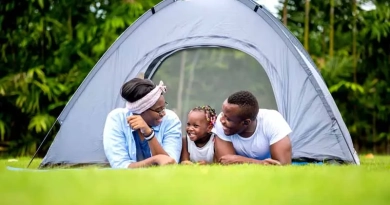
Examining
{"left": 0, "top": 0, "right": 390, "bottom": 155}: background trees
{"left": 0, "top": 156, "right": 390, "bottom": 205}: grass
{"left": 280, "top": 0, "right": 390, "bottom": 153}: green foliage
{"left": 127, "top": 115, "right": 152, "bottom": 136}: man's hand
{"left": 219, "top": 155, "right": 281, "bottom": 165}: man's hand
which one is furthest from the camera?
{"left": 280, "top": 0, "right": 390, "bottom": 153}: green foliage

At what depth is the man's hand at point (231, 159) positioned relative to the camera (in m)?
4.96

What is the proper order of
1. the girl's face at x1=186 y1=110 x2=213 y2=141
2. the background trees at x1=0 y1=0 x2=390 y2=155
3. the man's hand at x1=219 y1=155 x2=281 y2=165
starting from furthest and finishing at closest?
the background trees at x1=0 y1=0 x2=390 y2=155 → the girl's face at x1=186 y1=110 x2=213 y2=141 → the man's hand at x1=219 y1=155 x2=281 y2=165

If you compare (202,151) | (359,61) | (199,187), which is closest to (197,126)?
(202,151)

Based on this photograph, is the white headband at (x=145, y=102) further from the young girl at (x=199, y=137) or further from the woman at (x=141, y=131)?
the young girl at (x=199, y=137)

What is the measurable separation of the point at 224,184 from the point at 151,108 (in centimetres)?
177

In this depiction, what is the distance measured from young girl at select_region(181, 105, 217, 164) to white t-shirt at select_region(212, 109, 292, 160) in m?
0.12

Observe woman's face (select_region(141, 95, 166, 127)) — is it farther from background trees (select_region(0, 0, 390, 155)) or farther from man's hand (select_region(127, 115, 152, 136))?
background trees (select_region(0, 0, 390, 155))

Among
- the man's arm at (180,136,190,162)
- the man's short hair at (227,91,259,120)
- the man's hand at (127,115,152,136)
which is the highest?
the man's short hair at (227,91,259,120)

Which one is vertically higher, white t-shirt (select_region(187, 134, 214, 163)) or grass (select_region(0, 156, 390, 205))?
grass (select_region(0, 156, 390, 205))

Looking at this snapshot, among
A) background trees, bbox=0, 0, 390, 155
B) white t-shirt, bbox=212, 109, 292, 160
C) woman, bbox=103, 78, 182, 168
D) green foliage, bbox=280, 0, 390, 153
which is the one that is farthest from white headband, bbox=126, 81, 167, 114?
green foliage, bbox=280, 0, 390, 153

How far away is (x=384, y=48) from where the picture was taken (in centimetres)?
905

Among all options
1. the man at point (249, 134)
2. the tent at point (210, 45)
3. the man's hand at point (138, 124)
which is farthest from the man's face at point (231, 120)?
the tent at point (210, 45)

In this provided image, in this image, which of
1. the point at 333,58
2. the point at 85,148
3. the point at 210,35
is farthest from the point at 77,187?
the point at 333,58

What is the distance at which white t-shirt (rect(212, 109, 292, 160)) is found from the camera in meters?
4.99
